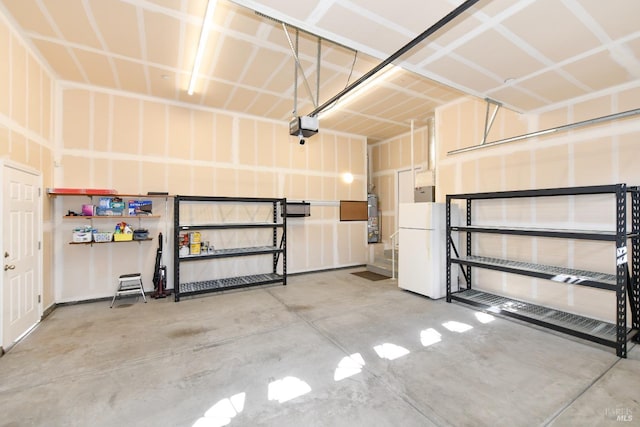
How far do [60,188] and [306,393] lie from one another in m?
4.63

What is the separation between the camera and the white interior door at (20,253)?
2.93m

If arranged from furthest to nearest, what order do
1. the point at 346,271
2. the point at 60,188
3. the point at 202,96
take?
the point at 346,271, the point at 202,96, the point at 60,188

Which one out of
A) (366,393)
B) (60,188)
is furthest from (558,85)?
(60,188)

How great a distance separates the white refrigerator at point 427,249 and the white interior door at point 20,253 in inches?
211

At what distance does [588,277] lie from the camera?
10.3 feet

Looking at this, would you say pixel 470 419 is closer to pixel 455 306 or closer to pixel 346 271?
pixel 455 306

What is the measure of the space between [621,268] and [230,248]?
5.75 metres

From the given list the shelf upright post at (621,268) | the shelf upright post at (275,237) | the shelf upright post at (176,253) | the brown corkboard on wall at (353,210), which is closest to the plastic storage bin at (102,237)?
the shelf upright post at (176,253)

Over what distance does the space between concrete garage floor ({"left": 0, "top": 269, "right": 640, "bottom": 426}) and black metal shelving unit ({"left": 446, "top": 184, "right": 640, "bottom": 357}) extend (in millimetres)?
191

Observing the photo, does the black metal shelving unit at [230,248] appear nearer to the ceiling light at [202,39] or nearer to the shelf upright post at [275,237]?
the shelf upright post at [275,237]

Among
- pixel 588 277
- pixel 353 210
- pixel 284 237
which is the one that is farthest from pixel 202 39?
pixel 588 277

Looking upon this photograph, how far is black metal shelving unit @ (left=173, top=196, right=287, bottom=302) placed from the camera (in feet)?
15.5

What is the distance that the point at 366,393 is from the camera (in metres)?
2.27

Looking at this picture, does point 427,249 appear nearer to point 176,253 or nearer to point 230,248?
point 230,248
